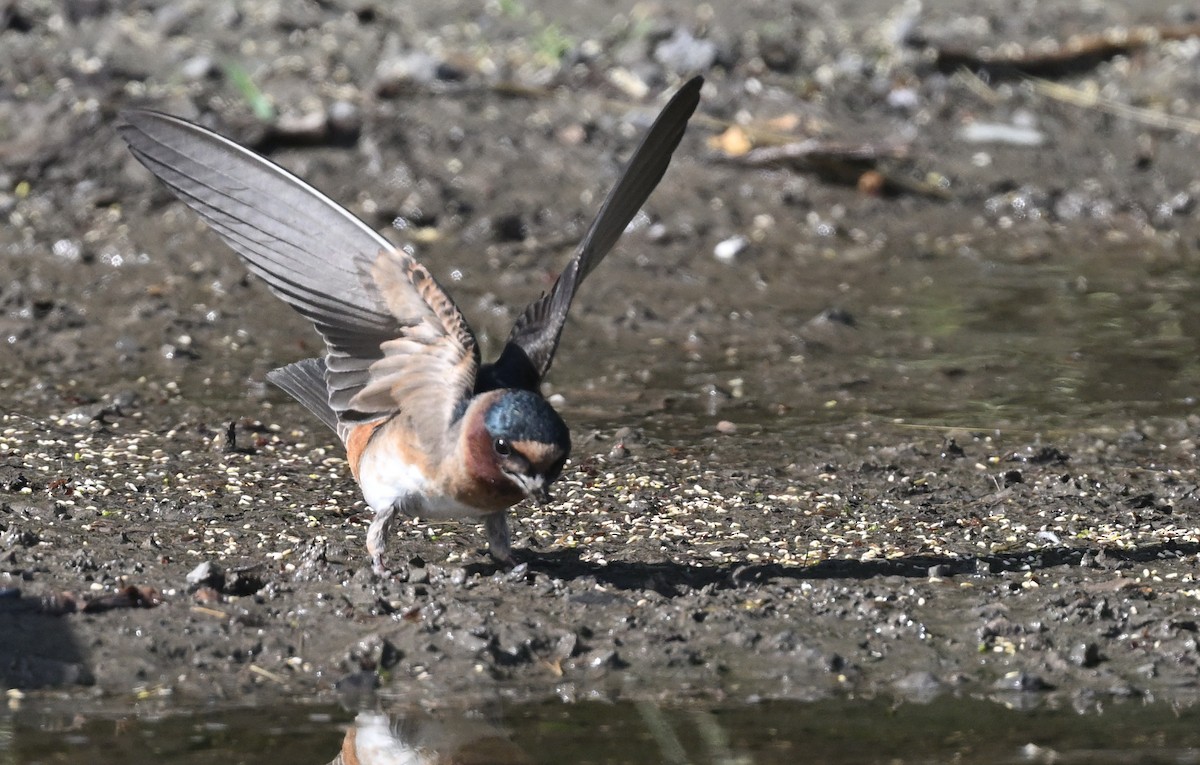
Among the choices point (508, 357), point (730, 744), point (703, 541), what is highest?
point (508, 357)

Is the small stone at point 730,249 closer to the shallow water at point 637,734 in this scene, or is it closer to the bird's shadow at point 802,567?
the bird's shadow at point 802,567

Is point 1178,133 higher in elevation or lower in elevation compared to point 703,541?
lower

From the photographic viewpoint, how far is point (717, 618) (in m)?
4.81

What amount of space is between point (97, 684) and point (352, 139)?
521 cm

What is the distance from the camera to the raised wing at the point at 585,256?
4930mm

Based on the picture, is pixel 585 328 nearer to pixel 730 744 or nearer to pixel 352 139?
pixel 352 139

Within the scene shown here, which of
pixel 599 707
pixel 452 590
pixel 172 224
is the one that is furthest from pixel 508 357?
pixel 172 224

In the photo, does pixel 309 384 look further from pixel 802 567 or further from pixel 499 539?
pixel 802 567

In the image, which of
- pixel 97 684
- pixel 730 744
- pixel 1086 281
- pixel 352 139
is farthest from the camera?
pixel 352 139

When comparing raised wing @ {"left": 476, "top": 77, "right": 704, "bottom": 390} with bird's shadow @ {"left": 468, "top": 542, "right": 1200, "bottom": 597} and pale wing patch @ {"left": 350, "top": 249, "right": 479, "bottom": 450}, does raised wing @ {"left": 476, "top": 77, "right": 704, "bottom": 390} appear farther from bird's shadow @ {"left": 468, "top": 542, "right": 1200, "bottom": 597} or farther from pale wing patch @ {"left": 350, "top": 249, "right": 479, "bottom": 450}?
bird's shadow @ {"left": 468, "top": 542, "right": 1200, "bottom": 597}

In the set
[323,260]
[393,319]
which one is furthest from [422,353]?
[323,260]

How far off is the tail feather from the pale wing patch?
66 cm

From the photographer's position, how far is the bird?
4.71 m

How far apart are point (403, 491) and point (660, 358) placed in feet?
9.39
